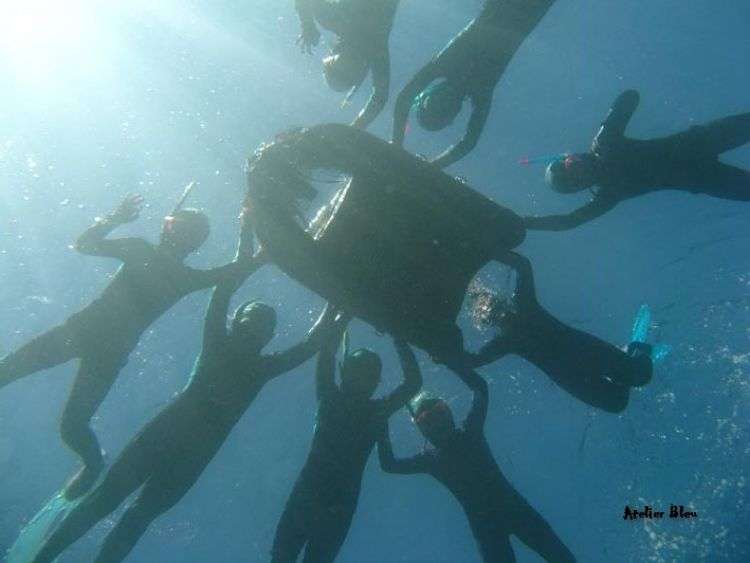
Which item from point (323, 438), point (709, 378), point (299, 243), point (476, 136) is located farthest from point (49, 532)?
point (709, 378)

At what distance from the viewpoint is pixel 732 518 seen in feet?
77.2

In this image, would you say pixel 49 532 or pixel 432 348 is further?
pixel 49 532

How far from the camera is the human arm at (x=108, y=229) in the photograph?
645 cm

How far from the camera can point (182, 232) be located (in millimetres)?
7137

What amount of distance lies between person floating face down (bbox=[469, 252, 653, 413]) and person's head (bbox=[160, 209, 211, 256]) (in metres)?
3.97

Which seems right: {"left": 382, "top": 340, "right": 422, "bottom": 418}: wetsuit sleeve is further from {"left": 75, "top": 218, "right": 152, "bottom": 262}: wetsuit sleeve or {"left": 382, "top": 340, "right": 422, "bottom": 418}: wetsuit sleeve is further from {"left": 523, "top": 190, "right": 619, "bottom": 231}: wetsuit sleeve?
{"left": 75, "top": 218, "right": 152, "bottom": 262}: wetsuit sleeve

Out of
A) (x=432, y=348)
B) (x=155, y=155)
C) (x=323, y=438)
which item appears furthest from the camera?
(x=155, y=155)

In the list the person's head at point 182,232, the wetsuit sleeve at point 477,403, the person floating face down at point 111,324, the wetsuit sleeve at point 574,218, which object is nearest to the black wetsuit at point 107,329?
the person floating face down at point 111,324

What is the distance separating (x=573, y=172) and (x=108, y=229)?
19.3ft

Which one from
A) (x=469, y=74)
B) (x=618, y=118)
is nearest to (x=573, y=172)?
(x=618, y=118)

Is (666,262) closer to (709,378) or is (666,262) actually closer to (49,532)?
(709,378)

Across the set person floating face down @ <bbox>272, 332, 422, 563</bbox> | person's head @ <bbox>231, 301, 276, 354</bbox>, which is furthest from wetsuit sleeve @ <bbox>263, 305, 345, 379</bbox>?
person's head @ <bbox>231, 301, 276, 354</bbox>

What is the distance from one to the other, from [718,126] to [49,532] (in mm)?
10161

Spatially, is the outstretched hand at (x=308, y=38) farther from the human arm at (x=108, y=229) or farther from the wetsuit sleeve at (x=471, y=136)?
the human arm at (x=108, y=229)
